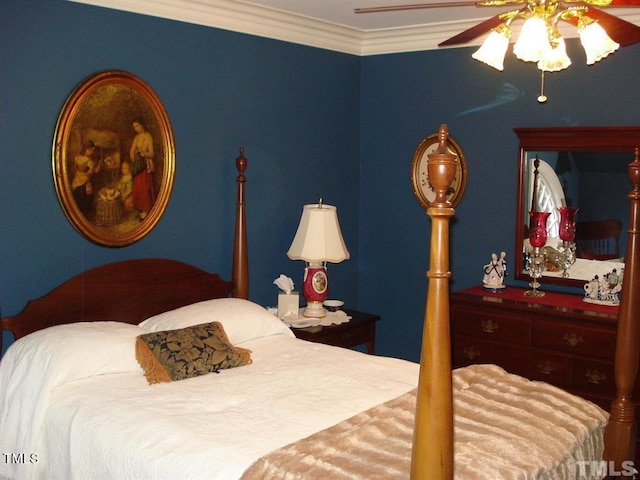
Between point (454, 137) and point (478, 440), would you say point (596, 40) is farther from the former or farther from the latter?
point (454, 137)

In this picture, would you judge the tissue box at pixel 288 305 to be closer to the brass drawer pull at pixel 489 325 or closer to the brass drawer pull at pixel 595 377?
the brass drawer pull at pixel 489 325

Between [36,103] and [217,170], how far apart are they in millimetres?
1158

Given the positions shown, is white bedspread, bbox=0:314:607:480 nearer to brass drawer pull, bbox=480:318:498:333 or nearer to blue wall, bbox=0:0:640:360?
blue wall, bbox=0:0:640:360

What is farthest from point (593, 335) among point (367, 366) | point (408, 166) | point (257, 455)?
point (257, 455)

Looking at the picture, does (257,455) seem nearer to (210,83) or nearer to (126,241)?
(126,241)

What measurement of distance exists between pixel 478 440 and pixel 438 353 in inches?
32.8

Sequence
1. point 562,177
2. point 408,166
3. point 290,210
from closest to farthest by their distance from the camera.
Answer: point 562,177 < point 290,210 < point 408,166

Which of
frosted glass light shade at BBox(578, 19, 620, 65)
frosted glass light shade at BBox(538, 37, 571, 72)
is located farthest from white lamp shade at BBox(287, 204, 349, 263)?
frosted glass light shade at BBox(578, 19, 620, 65)

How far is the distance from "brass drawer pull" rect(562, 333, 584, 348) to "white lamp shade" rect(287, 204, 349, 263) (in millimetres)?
1365

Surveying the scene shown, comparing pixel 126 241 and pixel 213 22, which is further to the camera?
pixel 213 22

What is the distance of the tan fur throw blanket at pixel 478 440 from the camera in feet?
7.18

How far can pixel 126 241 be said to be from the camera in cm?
366

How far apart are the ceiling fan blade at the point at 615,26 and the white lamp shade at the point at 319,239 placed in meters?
2.08

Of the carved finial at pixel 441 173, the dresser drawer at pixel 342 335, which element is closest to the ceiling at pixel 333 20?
the dresser drawer at pixel 342 335
